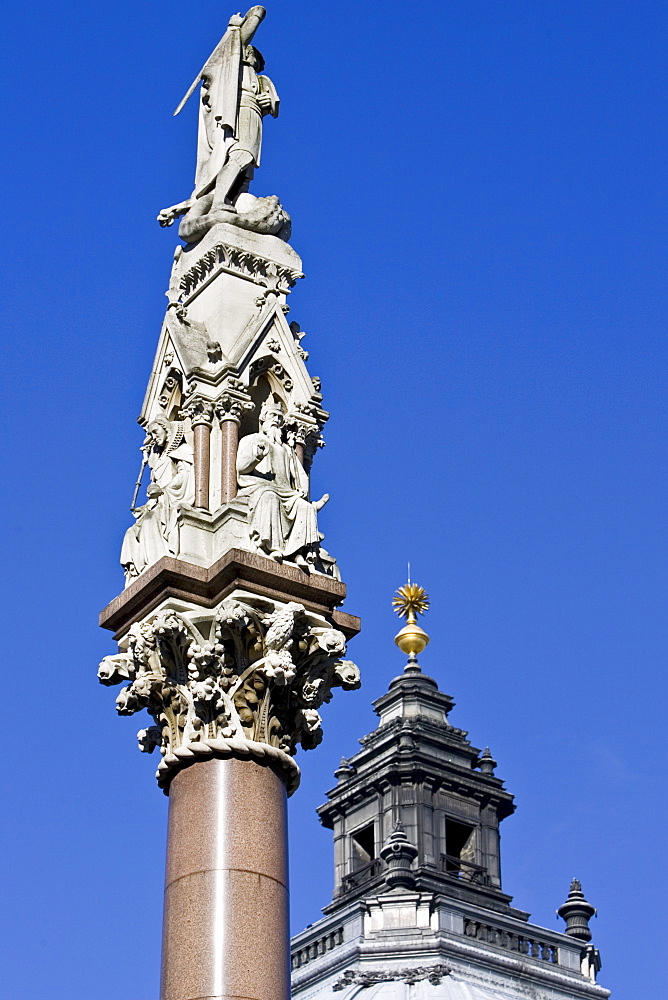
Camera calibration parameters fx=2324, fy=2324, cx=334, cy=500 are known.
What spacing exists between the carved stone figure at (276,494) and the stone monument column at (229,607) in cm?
2

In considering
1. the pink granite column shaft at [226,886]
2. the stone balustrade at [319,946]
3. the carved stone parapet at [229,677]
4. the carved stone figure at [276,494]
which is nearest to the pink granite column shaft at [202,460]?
the carved stone figure at [276,494]

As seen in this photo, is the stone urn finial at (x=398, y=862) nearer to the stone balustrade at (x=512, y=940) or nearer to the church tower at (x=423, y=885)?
the church tower at (x=423, y=885)

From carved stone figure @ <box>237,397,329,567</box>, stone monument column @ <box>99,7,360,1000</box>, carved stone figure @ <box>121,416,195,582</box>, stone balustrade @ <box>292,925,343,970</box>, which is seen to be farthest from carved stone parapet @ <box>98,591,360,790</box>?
stone balustrade @ <box>292,925,343,970</box>

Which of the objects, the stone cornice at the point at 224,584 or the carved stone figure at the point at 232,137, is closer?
the stone cornice at the point at 224,584

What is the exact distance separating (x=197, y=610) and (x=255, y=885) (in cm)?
290

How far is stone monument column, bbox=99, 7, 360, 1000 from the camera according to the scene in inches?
872

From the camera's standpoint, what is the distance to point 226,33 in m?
28.8

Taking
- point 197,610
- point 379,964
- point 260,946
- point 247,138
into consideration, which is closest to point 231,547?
point 197,610

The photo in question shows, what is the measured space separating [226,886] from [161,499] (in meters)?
4.49

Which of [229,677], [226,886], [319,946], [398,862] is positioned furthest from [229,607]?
[319,946]

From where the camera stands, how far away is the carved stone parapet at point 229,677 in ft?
75.3

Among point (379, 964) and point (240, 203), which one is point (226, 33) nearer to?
point (240, 203)

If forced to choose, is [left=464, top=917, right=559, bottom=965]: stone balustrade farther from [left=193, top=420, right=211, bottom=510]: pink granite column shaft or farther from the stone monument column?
[left=193, top=420, right=211, bottom=510]: pink granite column shaft

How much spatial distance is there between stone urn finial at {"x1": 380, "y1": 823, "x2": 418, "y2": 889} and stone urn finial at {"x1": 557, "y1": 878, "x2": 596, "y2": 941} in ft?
32.5
